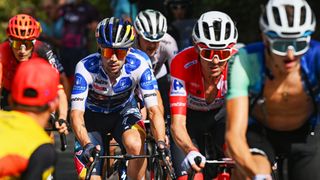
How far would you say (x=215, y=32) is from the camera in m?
10.5

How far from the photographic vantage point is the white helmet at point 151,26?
13.2 metres

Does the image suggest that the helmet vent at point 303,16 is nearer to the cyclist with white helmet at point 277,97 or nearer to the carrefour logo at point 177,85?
the cyclist with white helmet at point 277,97

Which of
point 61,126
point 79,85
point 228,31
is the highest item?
point 228,31

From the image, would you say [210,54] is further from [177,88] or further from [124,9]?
[124,9]

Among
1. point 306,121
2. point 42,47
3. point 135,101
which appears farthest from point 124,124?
point 306,121

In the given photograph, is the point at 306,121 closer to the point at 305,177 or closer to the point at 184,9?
the point at 305,177

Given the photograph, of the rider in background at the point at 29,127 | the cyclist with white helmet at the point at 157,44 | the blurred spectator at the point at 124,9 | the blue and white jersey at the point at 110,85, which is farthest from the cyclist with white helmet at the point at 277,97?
the blurred spectator at the point at 124,9

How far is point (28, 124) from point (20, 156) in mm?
240

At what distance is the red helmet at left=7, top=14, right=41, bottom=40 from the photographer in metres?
13.0

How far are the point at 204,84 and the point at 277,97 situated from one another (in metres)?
2.28

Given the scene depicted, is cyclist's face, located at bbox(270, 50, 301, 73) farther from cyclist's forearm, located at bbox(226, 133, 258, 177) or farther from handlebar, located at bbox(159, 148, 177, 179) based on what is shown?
handlebar, located at bbox(159, 148, 177, 179)

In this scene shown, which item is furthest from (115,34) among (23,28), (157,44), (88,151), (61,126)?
(23,28)

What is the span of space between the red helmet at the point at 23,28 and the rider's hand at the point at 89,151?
3039 millimetres

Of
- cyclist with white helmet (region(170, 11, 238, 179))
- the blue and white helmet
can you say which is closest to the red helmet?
the blue and white helmet
